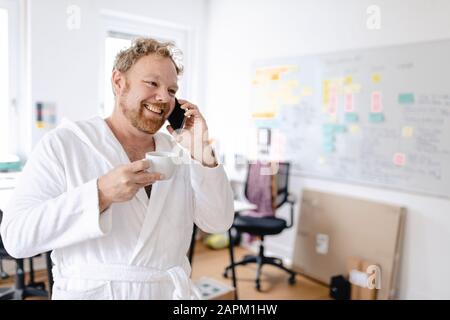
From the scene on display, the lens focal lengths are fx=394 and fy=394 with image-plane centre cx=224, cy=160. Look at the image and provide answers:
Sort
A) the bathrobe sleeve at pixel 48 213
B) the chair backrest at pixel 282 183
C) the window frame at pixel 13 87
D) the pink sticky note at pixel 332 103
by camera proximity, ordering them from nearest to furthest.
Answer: the bathrobe sleeve at pixel 48 213 → the window frame at pixel 13 87 → the pink sticky note at pixel 332 103 → the chair backrest at pixel 282 183

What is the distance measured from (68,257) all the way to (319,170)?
7.39ft

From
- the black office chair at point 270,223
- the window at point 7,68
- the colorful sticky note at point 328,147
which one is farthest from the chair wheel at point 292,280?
the window at point 7,68

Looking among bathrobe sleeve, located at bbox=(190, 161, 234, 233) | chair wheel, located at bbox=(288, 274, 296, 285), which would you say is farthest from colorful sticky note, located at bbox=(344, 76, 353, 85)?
bathrobe sleeve, located at bbox=(190, 161, 234, 233)

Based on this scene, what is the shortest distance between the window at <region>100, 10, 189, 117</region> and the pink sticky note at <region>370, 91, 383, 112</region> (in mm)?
1428

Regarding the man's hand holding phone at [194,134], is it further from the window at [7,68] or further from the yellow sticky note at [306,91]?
the yellow sticky note at [306,91]

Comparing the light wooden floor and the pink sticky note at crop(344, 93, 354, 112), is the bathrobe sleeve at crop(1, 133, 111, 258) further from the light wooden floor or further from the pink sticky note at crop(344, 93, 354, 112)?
the pink sticky note at crop(344, 93, 354, 112)

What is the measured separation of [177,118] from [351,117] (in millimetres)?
1930

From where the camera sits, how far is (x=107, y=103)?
109cm

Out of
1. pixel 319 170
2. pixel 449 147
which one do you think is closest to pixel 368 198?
pixel 319 170

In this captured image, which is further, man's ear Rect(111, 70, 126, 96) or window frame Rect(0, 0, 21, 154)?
window frame Rect(0, 0, 21, 154)

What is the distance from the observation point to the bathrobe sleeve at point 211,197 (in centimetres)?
95

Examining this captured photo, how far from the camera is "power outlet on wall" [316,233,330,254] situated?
2.74 meters

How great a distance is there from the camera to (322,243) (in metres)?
2.75

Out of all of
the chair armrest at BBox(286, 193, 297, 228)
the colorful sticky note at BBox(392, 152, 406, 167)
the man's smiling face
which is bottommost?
the chair armrest at BBox(286, 193, 297, 228)
